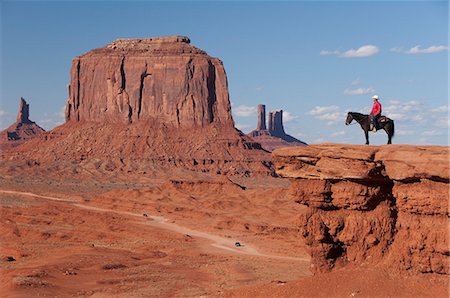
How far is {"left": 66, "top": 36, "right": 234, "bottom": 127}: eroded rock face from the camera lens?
5305 inches

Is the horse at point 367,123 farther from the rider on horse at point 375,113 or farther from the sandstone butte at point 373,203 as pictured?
the sandstone butte at point 373,203

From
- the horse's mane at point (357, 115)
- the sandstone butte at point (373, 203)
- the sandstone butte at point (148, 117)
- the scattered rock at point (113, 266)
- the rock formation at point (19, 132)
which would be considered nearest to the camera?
the sandstone butte at point (373, 203)

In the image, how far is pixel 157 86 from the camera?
137 meters

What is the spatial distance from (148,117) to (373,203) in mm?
115562

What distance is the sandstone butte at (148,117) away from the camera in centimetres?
12350

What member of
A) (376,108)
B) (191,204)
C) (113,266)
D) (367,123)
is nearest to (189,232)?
(191,204)

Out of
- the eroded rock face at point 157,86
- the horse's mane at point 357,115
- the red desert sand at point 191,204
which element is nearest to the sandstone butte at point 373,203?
the red desert sand at point 191,204

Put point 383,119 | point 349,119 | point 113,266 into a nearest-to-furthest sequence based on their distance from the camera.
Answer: point 383,119
point 349,119
point 113,266

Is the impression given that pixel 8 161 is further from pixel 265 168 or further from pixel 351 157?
pixel 351 157

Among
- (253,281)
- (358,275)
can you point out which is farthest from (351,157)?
(253,281)

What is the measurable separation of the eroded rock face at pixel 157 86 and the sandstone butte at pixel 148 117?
18 centimetres

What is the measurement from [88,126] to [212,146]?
1011 inches

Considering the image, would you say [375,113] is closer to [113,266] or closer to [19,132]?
[113,266]

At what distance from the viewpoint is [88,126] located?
13812 centimetres
